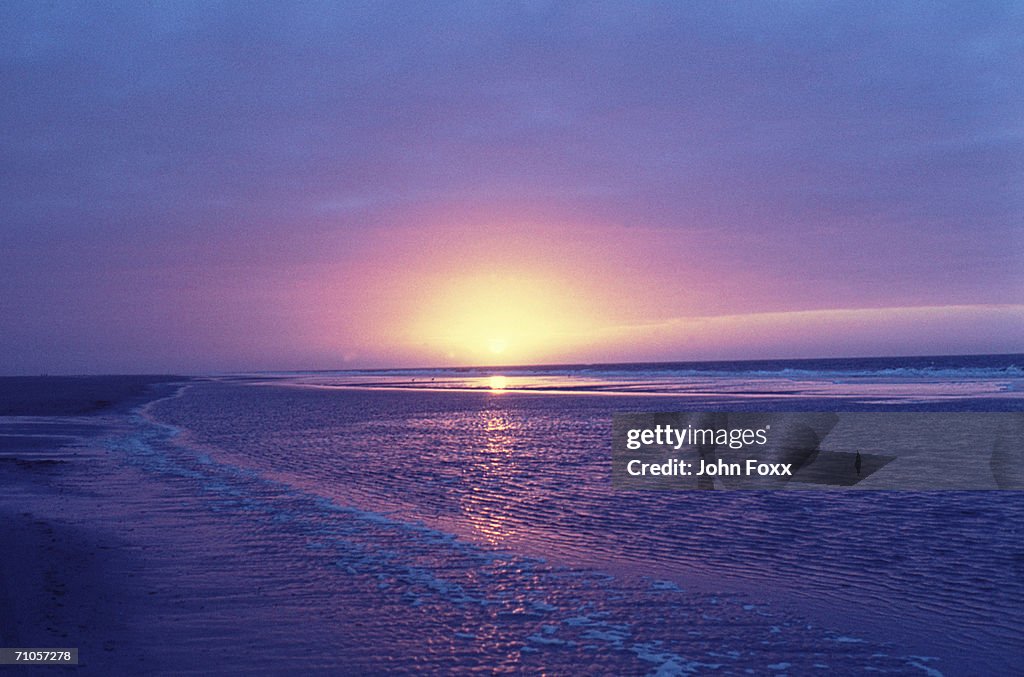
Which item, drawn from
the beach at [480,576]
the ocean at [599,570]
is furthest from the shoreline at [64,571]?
the ocean at [599,570]

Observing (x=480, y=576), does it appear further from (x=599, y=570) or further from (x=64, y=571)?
(x=64, y=571)

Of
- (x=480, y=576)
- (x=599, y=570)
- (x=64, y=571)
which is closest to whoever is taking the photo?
(x=64, y=571)

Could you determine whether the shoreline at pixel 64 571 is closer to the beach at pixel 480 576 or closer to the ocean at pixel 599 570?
the beach at pixel 480 576

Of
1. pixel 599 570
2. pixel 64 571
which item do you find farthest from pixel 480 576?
pixel 64 571

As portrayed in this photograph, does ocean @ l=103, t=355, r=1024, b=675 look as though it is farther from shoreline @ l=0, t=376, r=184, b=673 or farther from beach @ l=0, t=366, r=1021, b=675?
shoreline @ l=0, t=376, r=184, b=673

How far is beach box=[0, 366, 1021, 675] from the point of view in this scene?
8008mm

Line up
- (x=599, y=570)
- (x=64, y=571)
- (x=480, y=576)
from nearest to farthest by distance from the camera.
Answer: (x=64, y=571)
(x=480, y=576)
(x=599, y=570)

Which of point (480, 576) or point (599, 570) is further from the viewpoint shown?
point (599, 570)

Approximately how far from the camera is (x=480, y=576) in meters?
10.8

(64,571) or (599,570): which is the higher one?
(64,571)

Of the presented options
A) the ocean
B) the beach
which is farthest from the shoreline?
the ocean

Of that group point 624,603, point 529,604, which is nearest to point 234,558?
point 529,604

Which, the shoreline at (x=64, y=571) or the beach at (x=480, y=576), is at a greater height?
the shoreline at (x=64, y=571)

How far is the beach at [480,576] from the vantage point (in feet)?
26.3
